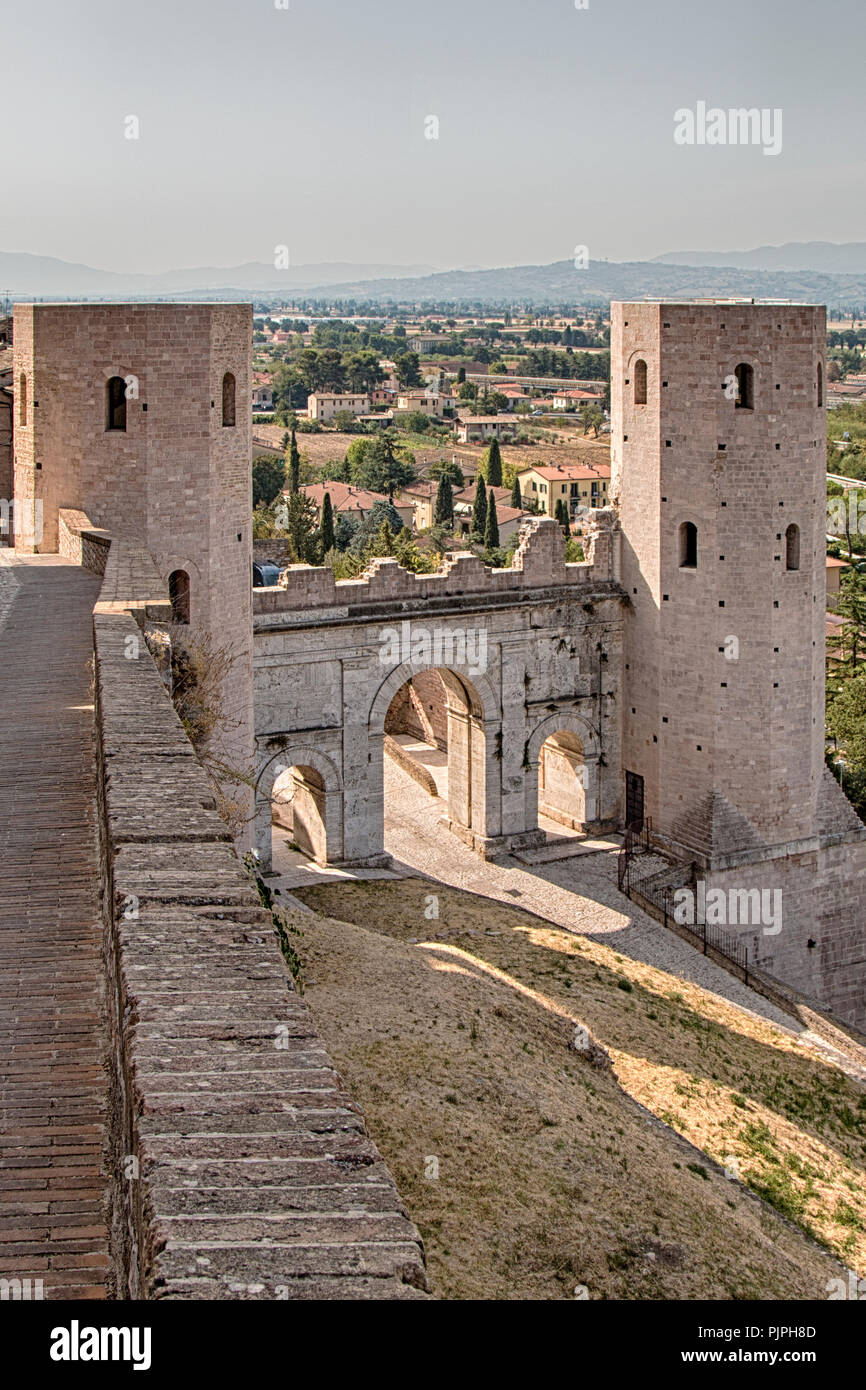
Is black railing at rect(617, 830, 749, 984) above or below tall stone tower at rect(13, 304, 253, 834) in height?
below

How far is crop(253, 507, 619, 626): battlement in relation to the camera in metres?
24.0

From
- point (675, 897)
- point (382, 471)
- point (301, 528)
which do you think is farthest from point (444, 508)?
point (675, 897)

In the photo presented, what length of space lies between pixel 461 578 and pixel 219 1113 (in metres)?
21.6

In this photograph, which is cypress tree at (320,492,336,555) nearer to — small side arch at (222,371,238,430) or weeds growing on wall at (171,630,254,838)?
weeds growing on wall at (171,630,254,838)

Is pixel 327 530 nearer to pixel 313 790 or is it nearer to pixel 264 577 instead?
pixel 264 577

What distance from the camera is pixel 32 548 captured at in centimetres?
2027

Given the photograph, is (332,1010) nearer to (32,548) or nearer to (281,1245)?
(32,548)

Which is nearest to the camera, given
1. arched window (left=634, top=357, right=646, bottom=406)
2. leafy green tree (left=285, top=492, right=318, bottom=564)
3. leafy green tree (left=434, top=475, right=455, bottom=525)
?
arched window (left=634, top=357, right=646, bottom=406)

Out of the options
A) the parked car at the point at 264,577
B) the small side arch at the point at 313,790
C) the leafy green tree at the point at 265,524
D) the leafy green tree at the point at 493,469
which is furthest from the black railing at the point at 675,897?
the leafy green tree at the point at 493,469

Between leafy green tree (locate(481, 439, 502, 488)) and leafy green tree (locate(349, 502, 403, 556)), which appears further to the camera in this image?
leafy green tree (locate(481, 439, 502, 488))

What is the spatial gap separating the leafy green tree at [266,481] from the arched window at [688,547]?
64.8 meters

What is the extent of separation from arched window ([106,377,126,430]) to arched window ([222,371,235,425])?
1.23m

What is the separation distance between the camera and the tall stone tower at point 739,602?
24594 millimetres

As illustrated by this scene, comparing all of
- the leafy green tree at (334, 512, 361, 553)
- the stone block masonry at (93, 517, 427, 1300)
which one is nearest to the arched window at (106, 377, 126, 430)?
the stone block masonry at (93, 517, 427, 1300)
